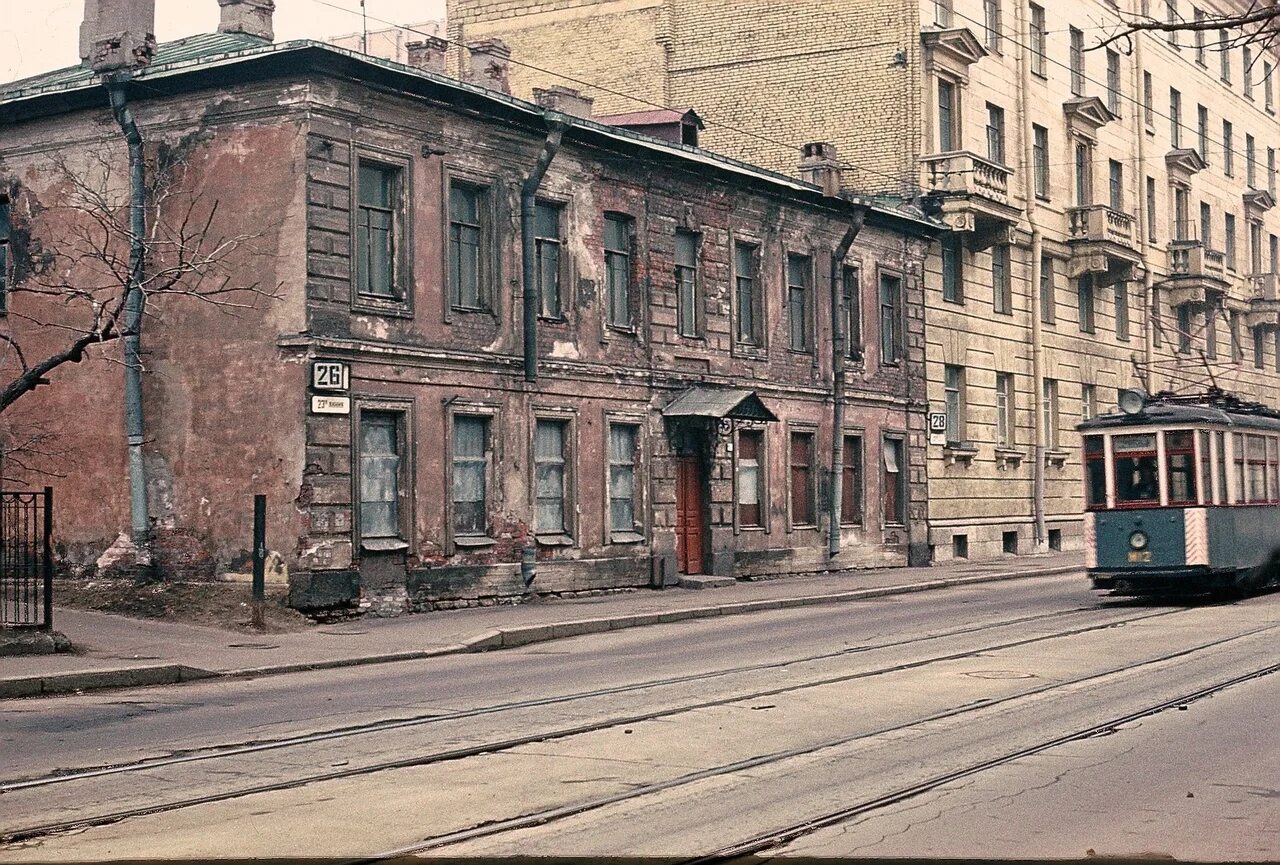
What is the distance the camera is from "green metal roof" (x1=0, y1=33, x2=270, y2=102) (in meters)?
23.8

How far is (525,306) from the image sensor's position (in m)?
26.2

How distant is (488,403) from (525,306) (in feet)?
5.59

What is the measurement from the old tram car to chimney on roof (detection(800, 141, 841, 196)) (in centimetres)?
983

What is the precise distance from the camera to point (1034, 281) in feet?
138

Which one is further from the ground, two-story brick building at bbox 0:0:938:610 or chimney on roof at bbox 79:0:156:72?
chimney on roof at bbox 79:0:156:72

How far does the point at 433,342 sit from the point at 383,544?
10.0ft

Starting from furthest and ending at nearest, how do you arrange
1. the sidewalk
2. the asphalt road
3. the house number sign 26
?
the house number sign 26 → the sidewalk → the asphalt road

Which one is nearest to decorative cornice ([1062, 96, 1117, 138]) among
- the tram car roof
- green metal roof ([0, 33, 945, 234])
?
green metal roof ([0, 33, 945, 234])

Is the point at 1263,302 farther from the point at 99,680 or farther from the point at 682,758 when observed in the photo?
the point at 682,758

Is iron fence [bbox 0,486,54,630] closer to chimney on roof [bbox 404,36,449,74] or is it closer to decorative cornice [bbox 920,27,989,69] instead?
chimney on roof [bbox 404,36,449,74]

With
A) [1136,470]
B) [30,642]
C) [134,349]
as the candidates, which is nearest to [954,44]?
[1136,470]

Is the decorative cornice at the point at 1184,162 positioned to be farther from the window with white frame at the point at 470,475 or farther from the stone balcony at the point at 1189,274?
the window with white frame at the point at 470,475

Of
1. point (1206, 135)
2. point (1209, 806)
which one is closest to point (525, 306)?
point (1209, 806)

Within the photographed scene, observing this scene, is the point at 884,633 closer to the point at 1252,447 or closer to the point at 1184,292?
the point at 1252,447
